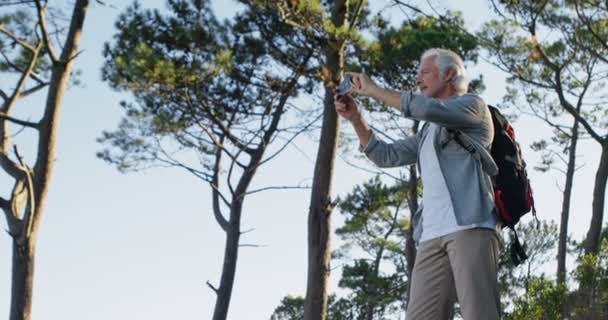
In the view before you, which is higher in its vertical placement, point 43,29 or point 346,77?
point 43,29

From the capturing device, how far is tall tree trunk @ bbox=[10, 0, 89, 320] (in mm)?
8508

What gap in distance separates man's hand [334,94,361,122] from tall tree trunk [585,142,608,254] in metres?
10.5

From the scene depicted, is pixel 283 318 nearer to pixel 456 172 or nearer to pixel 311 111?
pixel 311 111

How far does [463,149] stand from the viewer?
2896mm

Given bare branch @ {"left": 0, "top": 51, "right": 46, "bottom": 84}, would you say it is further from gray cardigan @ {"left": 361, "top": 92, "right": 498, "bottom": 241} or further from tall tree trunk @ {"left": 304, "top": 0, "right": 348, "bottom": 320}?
gray cardigan @ {"left": 361, "top": 92, "right": 498, "bottom": 241}

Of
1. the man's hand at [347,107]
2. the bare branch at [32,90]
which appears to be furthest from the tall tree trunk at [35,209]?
the man's hand at [347,107]

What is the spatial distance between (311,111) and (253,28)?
1371 mm

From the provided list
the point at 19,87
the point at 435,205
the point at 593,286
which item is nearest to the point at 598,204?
the point at 593,286

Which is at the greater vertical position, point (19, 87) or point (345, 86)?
point (19, 87)

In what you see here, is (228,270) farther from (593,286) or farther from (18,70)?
(593,286)

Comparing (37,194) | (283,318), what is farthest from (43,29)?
(283,318)

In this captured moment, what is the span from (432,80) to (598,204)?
10.7 metres

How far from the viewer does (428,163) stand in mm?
2982

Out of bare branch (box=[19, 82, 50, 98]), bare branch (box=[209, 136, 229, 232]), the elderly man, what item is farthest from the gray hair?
bare branch (box=[209, 136, 229, 232])
